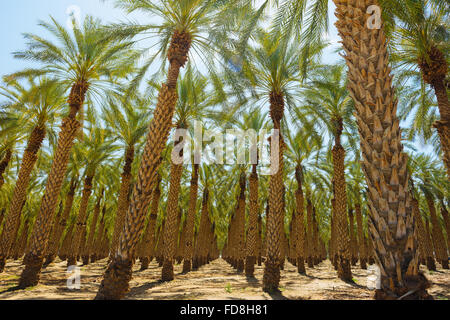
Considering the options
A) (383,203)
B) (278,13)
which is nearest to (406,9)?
(278,13)

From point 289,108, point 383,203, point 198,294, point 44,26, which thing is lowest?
point 198,294

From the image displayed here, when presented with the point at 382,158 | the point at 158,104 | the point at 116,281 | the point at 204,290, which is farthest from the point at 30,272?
the point at 382,158

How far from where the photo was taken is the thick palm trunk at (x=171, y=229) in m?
13.5

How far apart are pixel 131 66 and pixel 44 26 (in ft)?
13.1

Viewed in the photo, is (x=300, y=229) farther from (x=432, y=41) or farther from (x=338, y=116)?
(x=432, y=41)

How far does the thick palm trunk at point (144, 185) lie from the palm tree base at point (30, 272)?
5.29 metres

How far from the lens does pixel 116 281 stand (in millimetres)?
6812

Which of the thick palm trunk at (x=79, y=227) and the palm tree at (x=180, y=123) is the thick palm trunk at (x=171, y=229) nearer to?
the palm tree at (x=180, y=123)

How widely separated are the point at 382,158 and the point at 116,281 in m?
6.62

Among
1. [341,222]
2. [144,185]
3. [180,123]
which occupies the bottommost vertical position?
[341,222]

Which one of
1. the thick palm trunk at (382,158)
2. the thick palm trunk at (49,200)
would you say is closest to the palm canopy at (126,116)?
the thick palm trunk at (49,200)
